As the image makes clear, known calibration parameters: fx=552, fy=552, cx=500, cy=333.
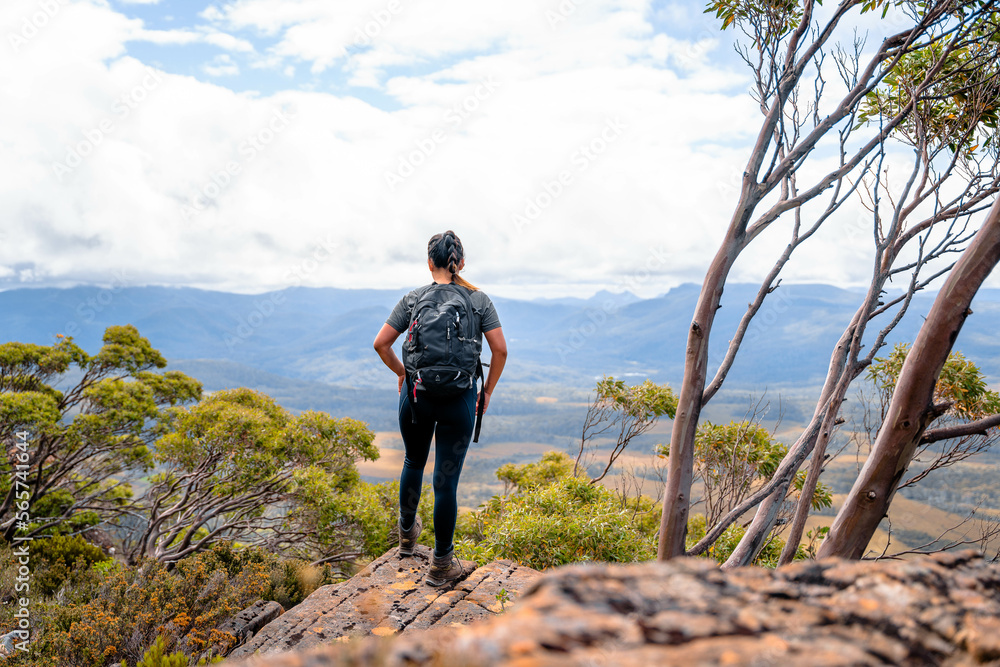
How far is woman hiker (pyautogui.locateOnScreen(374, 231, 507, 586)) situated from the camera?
3922 millimetres

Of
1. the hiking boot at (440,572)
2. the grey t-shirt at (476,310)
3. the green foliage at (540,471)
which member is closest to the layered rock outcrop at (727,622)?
the grey t-shirt at (476,310)

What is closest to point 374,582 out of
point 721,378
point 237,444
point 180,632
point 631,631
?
point 180,632

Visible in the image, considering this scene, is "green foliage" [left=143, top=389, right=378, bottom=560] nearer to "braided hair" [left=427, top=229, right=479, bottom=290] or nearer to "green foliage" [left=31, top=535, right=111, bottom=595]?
"green foliage" [left=31, top=535, right=111, bottom=595]

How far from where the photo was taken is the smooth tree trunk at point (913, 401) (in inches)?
111

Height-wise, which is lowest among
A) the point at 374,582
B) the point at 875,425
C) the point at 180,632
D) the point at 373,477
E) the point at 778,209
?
the point at 373,477

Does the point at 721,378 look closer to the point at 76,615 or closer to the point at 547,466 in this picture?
the point at 76,615

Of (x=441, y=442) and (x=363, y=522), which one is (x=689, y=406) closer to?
(x=441, y=442)

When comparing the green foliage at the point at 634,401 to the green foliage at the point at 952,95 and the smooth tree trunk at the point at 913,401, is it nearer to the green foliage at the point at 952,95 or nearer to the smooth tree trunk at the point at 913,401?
the green foliage at the point at 952,95

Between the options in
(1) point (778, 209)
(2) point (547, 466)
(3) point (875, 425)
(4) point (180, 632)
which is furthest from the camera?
(2) point (547, 466)

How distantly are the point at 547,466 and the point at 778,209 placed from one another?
12725 millimetres

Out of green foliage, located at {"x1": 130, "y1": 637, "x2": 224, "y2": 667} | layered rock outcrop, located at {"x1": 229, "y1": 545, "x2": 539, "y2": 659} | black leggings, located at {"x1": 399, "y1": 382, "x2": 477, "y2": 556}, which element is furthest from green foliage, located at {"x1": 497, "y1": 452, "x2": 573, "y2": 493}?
green foliage, located at {"x1": 130, "y1": 637, "x2": 224, "y2": 667}

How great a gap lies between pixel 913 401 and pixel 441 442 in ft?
9.59

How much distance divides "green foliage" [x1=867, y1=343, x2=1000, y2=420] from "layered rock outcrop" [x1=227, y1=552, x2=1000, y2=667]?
25.4ft

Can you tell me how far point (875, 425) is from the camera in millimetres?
7793
